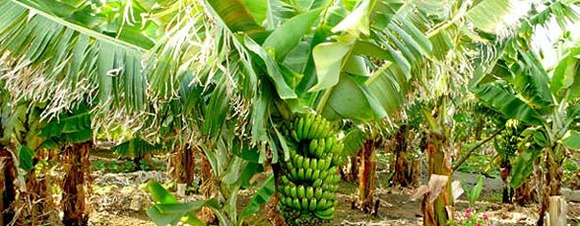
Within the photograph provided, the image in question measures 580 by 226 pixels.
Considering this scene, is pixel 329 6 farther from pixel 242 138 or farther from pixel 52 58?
pixel 52 58

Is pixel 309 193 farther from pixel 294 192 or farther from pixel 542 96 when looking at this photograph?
pixel 542 96

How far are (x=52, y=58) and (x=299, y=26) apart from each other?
1.06 meters

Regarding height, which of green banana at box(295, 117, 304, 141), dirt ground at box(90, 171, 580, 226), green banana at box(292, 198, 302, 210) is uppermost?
green banana at box(295, 117, 304, 141)

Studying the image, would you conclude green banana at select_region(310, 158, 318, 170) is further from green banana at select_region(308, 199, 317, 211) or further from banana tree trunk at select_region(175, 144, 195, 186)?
banana tree trunk at select_region(175, 144, 195, 186)

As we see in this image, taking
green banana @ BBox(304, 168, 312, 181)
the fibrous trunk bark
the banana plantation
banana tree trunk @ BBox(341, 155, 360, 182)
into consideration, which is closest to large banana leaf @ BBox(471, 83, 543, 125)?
the banana plantation

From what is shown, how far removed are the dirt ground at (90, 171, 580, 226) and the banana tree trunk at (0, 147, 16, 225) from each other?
9.26 feet

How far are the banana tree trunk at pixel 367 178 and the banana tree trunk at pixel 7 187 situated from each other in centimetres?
518

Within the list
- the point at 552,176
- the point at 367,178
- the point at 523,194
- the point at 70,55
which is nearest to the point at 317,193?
the point at 70,55

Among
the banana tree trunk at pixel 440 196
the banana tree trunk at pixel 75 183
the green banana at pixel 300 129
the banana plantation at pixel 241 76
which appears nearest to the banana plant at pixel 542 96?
the banana plantation at pixel 241 76

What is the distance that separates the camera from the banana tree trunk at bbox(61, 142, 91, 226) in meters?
5.75

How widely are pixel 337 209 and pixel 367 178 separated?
0.74m

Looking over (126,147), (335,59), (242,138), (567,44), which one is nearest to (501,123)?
(567,44)

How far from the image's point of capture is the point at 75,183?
5793 mm

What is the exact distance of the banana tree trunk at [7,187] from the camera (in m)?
3.74
